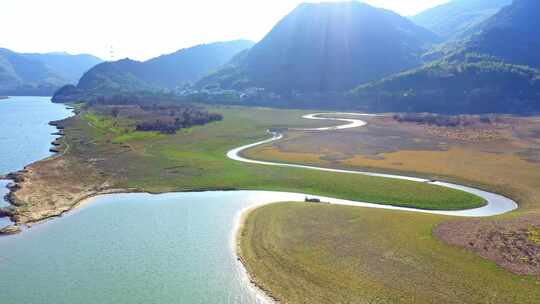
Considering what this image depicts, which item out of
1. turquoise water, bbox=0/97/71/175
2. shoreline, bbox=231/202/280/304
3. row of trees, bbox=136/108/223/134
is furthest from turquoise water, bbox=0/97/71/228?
row of trees, bbox=136/108/223/134

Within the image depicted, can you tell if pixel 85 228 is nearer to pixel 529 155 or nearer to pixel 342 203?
pixel 342 203

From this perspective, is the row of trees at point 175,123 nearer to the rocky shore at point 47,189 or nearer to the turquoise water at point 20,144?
the turquoise water at point 20,144

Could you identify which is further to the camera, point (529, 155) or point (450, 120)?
point (450, 120)

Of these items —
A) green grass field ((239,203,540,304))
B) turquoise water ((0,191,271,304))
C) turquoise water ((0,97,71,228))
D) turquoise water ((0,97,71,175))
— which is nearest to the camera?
green grass field ((239,203,540,304))

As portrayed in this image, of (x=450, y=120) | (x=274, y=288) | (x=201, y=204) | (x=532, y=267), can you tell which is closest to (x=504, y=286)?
(x=532, y=267)

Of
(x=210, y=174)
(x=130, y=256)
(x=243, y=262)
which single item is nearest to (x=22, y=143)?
(x=210, y=174)

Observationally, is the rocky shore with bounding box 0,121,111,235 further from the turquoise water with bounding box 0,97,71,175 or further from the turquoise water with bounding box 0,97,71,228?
the turquoise water with bounding box 0,97,71,175
